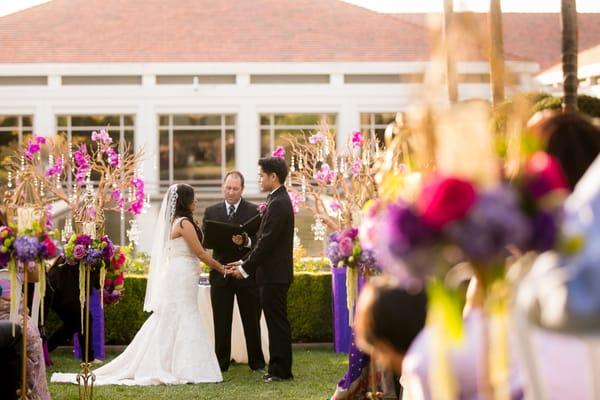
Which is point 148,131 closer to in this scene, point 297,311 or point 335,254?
point 297,311

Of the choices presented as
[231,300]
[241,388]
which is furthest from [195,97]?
[241,388]

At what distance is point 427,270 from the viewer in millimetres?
2199

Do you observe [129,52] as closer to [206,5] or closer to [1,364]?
[206,5]

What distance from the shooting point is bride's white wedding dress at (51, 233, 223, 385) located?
9.09 m

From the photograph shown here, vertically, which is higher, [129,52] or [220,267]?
[129,52]

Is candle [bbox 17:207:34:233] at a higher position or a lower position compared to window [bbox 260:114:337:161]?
lower

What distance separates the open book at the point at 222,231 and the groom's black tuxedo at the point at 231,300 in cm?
4

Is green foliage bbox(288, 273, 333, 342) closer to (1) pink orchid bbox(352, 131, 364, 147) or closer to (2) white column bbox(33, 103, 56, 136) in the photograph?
(1) pink orchid bbox(352, 131, 364, 147)

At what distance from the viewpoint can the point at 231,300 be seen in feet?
31.7

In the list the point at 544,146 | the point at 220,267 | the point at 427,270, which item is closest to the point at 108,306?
the point at 220,267

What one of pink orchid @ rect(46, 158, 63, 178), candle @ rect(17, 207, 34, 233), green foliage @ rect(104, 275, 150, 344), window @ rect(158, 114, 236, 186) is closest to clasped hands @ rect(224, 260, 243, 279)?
green foliage @ rect(104, 275, 150, 344)

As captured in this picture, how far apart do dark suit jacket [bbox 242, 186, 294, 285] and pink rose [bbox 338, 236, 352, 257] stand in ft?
8.35

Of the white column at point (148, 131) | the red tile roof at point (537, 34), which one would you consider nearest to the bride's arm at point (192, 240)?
the white column at point (148, 131)

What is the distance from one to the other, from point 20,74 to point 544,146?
2814cm
